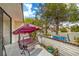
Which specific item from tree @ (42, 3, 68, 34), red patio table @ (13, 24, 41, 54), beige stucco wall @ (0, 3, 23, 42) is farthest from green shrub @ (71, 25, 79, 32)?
beige stucco wall @ (0, 3, 23, 42)

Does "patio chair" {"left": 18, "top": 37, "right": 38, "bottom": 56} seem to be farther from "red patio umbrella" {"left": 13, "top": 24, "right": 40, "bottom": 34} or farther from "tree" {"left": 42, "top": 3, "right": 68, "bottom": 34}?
"tree" {"left": 42, "top": 3, "right": 68, "bottom": 34}

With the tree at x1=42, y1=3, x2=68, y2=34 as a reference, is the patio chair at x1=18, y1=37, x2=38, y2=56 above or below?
below

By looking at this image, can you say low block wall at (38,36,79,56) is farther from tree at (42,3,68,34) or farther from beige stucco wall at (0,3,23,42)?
beige stucco wall at (0,3,23,42)

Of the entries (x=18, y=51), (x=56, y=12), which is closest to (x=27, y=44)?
(x=18, y=51)

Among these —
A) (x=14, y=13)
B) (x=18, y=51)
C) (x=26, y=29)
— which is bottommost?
(x=18, y=51)

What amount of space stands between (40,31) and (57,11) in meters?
0.36

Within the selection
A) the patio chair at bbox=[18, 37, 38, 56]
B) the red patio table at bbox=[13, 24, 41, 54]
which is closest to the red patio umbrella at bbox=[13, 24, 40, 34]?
the red patio table at bbox=[13, 24, 41, 54]

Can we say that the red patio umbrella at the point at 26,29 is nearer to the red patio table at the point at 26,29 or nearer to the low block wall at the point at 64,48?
the red patio table at the point at 26,29

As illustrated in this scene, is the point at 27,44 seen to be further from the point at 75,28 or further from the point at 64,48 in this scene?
the point at 75,28

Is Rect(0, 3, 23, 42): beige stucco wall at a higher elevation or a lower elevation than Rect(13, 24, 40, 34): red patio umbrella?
higher

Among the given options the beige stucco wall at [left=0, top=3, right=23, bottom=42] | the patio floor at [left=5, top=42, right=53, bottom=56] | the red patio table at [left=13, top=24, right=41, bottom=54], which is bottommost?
the patio floor at [left=5, top=42, right=53, bottom=56]

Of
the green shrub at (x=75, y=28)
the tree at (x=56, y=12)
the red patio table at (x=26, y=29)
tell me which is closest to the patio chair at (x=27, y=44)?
the red patio table at (x=26, y=29)

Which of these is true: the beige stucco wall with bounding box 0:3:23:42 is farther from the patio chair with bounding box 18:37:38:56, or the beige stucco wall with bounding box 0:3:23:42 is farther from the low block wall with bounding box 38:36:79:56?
the low block wall with bounding box 38:36:79:56

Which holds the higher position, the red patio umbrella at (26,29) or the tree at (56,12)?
the tree at (56,12)
